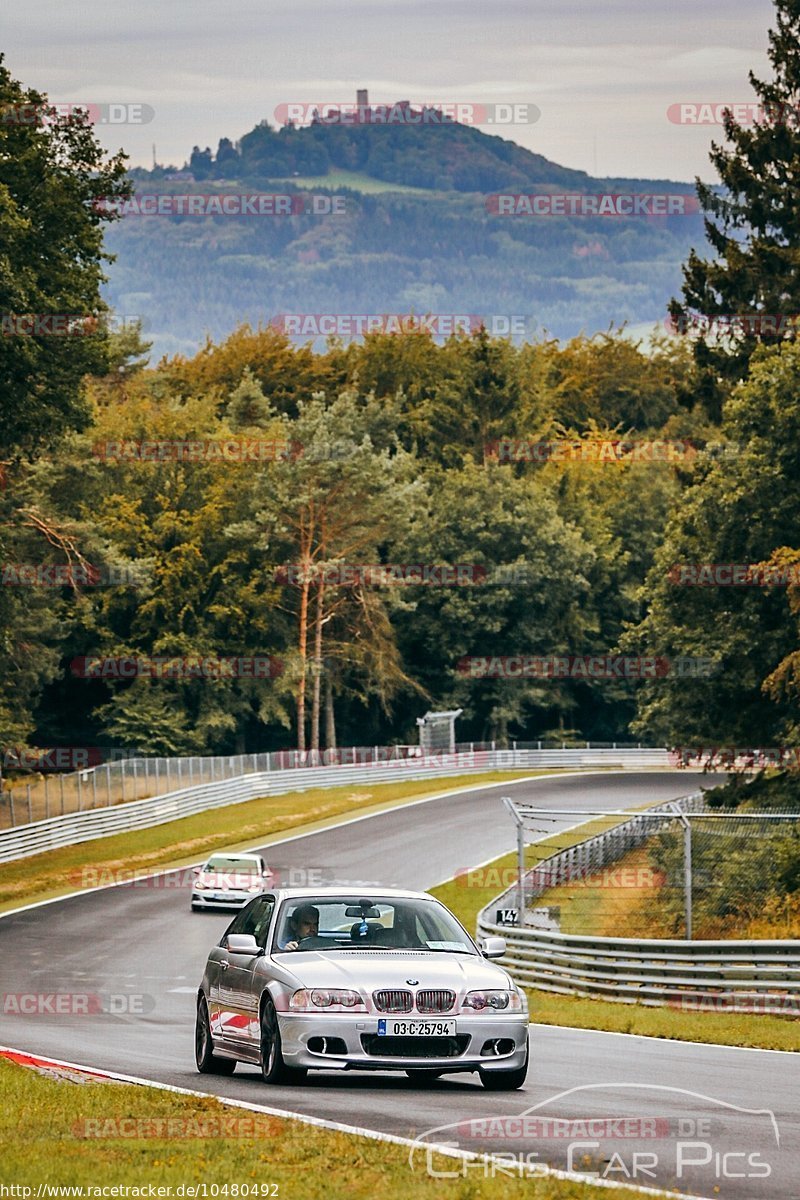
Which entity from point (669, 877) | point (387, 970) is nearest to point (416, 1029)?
point (387, 970)

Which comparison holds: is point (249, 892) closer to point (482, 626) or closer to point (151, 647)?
point (151, 647)

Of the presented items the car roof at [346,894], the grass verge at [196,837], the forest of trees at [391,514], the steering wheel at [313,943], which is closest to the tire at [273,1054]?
the steering wheel at [313,943]

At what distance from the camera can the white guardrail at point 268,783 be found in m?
55.4

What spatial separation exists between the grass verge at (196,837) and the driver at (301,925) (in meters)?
33.0

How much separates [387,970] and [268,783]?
59274mm

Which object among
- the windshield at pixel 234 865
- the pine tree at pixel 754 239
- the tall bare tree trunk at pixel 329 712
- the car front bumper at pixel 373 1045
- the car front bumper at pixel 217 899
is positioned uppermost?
the pine tree at pixel 754 239

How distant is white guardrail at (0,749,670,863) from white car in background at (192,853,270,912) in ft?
32.5

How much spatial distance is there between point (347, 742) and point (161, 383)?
24722 millimetres

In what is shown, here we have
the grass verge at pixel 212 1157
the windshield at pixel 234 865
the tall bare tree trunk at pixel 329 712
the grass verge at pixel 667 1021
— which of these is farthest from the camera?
the tall bare tree trunk at pixel 329 712

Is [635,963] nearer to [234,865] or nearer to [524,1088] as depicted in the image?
[524,1088]

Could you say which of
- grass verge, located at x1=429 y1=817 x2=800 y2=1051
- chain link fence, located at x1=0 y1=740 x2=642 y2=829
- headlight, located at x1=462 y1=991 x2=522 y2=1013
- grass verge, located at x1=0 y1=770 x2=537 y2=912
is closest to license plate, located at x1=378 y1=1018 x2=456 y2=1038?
headlight, located at x1=462 y1=991 x2=522 y2=1013

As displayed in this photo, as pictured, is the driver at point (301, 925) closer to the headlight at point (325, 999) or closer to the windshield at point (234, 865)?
the headlight at point (325, 999)

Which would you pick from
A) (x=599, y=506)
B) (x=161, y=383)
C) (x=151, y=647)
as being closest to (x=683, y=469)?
(x=151, y=647)

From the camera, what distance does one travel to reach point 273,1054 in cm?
1344
